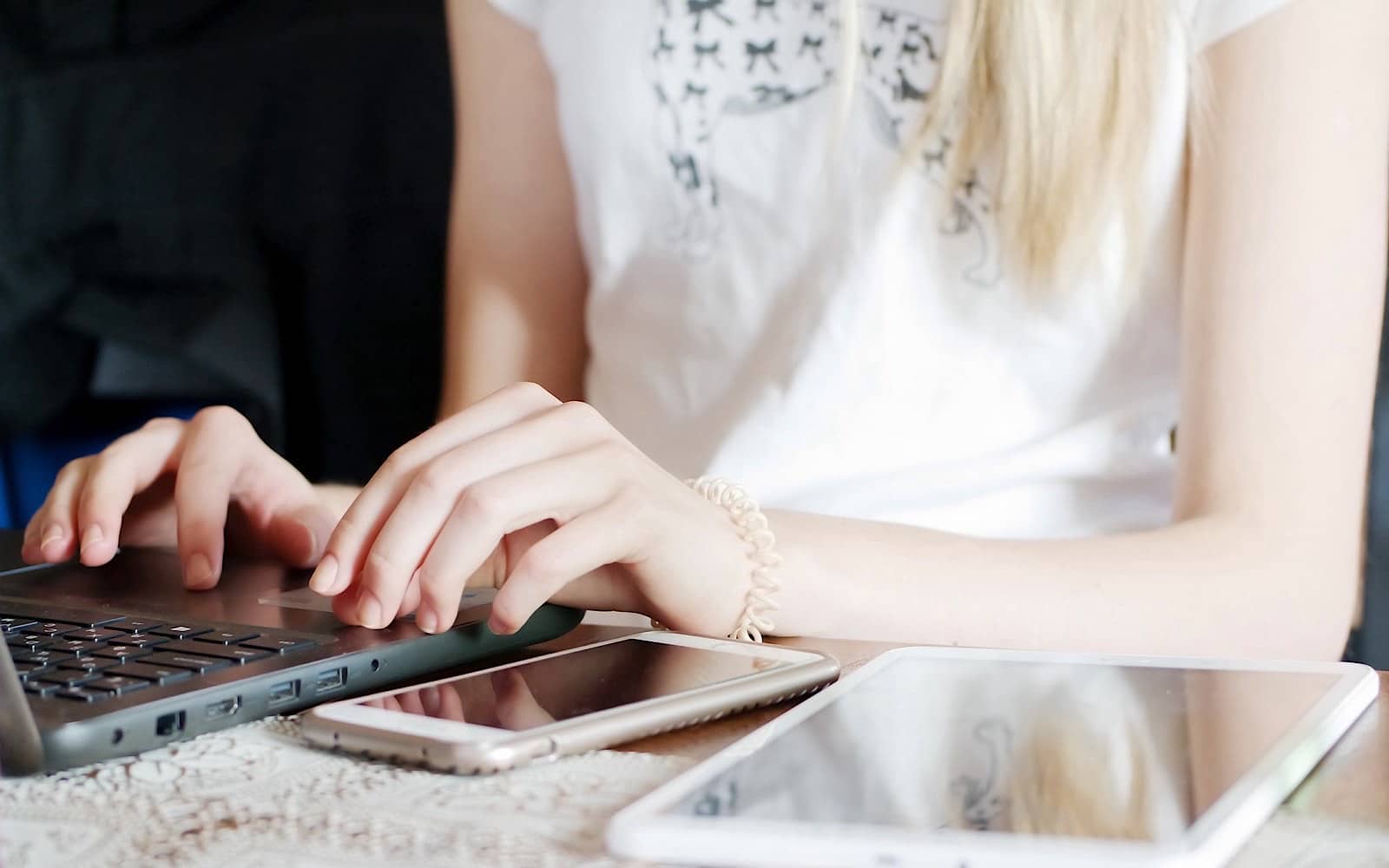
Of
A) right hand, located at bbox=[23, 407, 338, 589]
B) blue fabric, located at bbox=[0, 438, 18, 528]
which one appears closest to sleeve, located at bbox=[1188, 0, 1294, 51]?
right hand, located at bbox=[23, 407, 338, 589]

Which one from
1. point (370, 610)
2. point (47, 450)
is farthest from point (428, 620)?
point (47, 450)

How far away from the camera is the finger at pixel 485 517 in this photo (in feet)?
1.37

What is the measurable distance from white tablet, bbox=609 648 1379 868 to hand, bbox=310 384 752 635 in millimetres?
92

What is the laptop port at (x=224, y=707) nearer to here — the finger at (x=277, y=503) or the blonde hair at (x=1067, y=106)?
the finger at (x=277, y=503)

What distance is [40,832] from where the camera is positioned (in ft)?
1.00

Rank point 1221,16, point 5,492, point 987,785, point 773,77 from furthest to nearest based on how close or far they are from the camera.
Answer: point 5,492, point 773,77, point 1221,16, point 987,785

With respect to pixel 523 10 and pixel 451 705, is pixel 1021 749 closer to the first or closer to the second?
pixel 451 705

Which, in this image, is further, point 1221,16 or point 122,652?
point 1221,16

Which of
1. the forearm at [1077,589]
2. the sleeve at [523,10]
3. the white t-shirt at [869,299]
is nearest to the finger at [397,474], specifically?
the forearm at [1077,589]

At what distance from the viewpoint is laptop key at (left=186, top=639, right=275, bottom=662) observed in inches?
15.7

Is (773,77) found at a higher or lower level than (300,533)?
higher

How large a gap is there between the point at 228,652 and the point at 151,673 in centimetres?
3

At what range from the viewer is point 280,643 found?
0.42 meters

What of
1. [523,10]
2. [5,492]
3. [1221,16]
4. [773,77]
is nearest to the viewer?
[1221,16]
